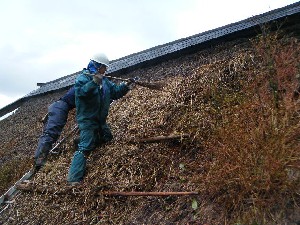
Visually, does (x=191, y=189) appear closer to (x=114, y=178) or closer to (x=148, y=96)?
(x=114, y=178)

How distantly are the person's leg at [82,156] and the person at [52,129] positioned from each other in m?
0.84

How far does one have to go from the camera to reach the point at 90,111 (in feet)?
14.3

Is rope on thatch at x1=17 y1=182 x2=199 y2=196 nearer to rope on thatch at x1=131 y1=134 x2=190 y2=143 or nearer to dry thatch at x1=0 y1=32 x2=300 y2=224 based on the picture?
dry thatch at x1=0 y1=32 x2=300 y2=224

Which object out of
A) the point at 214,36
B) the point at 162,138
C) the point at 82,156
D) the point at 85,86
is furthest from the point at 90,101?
the point at 214,36

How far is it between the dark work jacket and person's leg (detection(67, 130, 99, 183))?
0.34 feet

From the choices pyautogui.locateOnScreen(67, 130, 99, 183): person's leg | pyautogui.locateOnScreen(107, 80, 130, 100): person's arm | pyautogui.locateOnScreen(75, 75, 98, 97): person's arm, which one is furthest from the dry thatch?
pyautogui.locateOnScreen(75, 75, 98, 97): person's arm

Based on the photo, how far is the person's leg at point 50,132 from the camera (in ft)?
16.1

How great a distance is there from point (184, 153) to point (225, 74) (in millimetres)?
1531

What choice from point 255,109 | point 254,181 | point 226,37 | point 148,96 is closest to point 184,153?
point 255,109

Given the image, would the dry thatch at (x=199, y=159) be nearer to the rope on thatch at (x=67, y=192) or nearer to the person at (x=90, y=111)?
the rope on thatch at (x=67, y=192)

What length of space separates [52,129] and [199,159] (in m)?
2.32

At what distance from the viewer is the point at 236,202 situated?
2.85 m

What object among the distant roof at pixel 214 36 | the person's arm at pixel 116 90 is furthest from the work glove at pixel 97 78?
the distant roof at pixel 214 36

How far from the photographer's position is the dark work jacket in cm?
415
